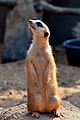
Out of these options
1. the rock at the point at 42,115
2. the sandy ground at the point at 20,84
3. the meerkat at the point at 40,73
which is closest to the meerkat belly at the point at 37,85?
the meerkat at the point at 40,73

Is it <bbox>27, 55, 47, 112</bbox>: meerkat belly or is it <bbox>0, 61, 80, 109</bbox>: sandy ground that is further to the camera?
<bbox>0, 61, 80, 109</bbox>: sandy ground

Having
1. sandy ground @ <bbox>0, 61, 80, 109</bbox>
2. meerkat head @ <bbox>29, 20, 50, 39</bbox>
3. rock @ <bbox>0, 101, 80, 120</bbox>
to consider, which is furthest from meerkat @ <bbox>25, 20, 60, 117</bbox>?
sandy ground @ <bbox>0, 61, 80, 109</bbox>

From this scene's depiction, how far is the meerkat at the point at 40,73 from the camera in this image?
12.4 ft

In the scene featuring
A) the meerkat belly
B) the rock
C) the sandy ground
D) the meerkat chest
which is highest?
the meerkat chest

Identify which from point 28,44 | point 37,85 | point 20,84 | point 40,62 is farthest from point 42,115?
point 28,44

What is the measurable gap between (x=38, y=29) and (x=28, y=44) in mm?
Answer: 4597

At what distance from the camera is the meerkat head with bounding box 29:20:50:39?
3.64 m

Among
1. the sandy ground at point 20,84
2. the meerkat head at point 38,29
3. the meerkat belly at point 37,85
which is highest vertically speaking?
the meerkat head at point 38,29

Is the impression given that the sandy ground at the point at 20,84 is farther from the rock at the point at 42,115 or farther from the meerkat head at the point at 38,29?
the meerkat head at the point at 38,29

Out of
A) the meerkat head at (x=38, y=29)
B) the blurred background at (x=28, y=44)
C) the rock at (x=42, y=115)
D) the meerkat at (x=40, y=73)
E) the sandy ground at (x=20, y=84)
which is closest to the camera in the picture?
the meerkat head at (x=38, y=29)

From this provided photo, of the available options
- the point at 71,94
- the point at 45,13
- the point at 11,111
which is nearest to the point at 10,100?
the point at 71,94

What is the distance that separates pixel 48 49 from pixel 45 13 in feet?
18.3

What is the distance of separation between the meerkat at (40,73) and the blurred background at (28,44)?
152cm

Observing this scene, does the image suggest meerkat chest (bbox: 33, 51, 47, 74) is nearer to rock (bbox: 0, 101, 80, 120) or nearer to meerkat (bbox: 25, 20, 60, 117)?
meerkat (bbox: 25, 20, 60, 117)
